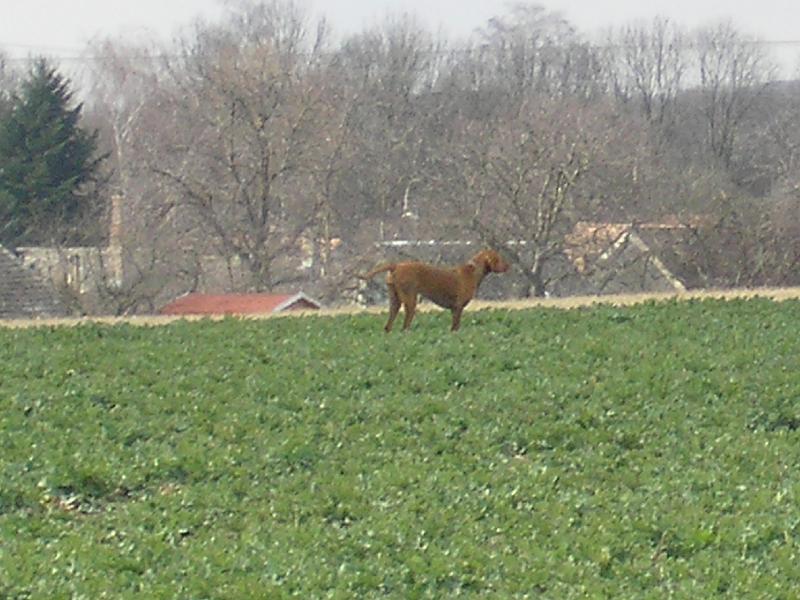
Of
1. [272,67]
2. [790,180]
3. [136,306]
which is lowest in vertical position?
[136,306]

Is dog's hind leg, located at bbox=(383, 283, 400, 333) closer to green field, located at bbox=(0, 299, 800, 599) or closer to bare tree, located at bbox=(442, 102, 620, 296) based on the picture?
green field, located at bbox=(0, 299, 800, 599)

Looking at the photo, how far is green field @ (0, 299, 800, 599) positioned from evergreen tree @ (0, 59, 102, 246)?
87.3ft

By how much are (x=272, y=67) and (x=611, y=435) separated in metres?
31.5

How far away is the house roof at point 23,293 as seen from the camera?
3259 cm

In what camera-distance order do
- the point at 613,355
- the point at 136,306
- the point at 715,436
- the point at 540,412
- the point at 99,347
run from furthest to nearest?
the point at 136,306
the point at 99,347
the point at 613,355
the point at 540,412
the point at 715,436

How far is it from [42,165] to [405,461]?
33.5 m

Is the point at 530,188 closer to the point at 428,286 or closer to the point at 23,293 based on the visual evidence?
the point at 23,293

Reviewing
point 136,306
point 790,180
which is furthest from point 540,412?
point 790,180

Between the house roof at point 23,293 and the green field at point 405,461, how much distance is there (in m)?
18.0

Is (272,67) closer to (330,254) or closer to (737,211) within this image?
(330,254)

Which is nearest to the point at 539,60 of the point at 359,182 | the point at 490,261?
the point at 359,182

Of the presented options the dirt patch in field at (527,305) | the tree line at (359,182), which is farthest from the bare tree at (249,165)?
the dirt patch in field at (527,305)

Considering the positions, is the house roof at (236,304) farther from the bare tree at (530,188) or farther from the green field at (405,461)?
the green field at (405,461)

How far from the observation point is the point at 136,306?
115ft
